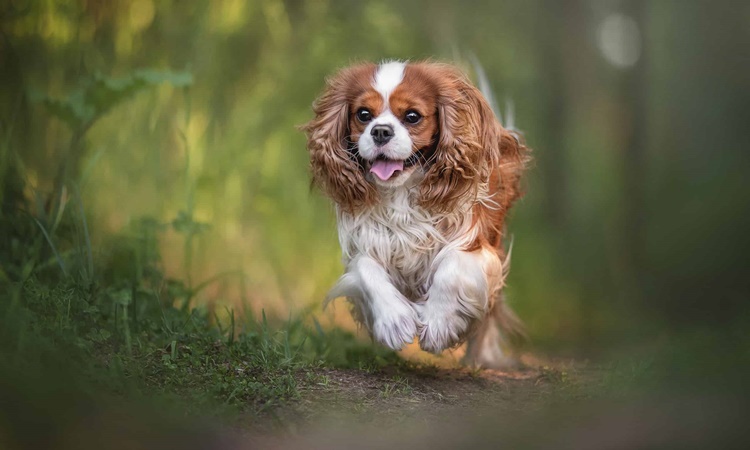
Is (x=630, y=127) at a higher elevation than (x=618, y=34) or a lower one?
lower

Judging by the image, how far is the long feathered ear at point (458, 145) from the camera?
393 centimetres

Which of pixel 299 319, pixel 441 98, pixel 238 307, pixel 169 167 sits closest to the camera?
pixel 441 98

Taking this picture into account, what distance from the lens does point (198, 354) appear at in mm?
3664

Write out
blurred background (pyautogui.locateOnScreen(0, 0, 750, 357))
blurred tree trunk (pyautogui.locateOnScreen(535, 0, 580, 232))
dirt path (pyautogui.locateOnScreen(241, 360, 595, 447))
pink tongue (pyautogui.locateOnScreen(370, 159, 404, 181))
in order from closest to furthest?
dirt path (pyautogui.locateOnScreen(241, 360, 595, 447)), pink tongue (pyautogui.locateOnScreen(370, 159, 404, 181)), blurred background (pyautogui.locateOnScreen(0, 0, 750, 357)), blurred tree trunk (pyautogui.locateOnScreen(535, 0, 580, 232))

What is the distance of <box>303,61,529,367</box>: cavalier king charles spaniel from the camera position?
12.7 feet

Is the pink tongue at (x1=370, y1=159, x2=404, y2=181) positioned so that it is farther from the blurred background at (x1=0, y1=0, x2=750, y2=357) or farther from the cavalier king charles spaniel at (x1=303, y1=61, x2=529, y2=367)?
the blurred background at (x1=0, y1=0, x2=750, y2=357)

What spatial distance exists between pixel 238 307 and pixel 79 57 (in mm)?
1863

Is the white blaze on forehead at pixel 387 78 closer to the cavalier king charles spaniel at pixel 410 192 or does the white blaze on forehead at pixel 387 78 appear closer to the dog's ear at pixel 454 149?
the cavalier king charles spaniel at pixel 410 192

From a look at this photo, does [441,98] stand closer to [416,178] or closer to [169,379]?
[416,178]

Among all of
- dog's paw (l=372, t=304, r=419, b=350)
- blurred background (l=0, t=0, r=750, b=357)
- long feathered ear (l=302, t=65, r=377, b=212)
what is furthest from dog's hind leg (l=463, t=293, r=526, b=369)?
long feathered ear (l=302, t=65, r=377, b=212)

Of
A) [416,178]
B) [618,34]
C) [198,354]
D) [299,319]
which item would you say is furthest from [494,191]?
[618,34]

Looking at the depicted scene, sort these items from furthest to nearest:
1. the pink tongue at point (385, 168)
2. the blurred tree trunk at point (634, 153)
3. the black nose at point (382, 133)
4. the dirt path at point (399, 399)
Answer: the blurred tree trunk at point (634, 153)
the pink tongue at point (385, 168)
the black nose at point (382, 133)
the dirt path at point (399, 399)

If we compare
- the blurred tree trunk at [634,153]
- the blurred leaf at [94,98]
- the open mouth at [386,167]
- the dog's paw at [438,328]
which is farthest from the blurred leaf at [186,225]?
the blurred tree trunk at [634,153]

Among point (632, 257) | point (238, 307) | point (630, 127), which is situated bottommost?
point (238, 307)
